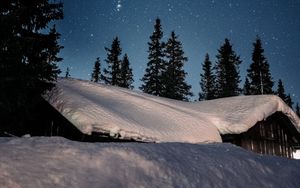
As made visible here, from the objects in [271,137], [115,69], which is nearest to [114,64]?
[115,69]

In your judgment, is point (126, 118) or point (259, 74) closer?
point (126, 118)

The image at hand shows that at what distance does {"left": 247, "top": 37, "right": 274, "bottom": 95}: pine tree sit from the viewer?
3973 cm

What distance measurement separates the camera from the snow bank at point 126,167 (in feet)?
8.93

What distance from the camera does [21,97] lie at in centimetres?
935

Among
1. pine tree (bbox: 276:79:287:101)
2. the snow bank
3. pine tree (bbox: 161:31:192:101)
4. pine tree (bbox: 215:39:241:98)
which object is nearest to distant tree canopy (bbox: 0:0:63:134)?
the snow bank

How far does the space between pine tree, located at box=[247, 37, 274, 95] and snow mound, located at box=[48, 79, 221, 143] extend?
→ 29.3 meters

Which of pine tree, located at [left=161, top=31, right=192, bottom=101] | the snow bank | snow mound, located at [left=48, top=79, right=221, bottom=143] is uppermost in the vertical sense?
pine tree, located at [left=161, top=31, right=192, bottom=101]

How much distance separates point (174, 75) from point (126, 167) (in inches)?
1322

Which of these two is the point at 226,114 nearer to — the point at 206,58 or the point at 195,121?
the point at 195,121

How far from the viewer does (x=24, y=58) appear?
1059 cm

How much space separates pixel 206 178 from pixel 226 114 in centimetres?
1168

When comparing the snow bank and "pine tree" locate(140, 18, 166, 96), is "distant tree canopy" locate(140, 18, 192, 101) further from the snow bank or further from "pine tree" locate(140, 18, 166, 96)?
the snow bank

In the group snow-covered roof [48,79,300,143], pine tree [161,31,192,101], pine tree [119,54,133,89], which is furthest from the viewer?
pine tree [119,54,133,89]

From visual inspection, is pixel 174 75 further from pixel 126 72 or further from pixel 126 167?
pixel 126 167
